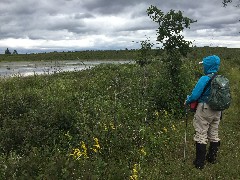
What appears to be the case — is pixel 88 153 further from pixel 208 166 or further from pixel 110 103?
pixel 110 103

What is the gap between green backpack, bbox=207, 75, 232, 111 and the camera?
7.73 m

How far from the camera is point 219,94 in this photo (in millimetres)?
7734

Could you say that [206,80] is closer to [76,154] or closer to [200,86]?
[200,86]

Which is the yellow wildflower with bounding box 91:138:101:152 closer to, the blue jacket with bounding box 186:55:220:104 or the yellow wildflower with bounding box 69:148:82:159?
the yellow wildflower with bounding box 69:148:82:159

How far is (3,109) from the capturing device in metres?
9.81

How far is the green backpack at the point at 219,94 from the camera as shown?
7730 millimetres

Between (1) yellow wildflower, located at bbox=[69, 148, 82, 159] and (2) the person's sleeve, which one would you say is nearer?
(1) yellow wildflower, located at bbox=[69, 148, 82, 159]

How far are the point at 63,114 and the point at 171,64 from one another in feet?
16.6

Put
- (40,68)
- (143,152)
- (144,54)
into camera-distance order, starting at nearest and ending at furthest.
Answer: (143,152)
(144,54)
(40,68)

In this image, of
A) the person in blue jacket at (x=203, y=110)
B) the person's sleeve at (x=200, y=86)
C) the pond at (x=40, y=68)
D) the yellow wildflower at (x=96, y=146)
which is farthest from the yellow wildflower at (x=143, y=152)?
the pond at (x=40, y=68)

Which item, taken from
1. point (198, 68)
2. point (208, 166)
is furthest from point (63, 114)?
point (198, 68)

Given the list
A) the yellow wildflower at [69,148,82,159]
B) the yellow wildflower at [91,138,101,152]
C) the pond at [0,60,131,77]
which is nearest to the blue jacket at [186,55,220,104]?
the yellow wildflower at [91,138,101,152]

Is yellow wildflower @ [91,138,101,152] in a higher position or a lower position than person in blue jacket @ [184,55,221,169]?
lower

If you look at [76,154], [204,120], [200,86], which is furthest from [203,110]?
[76,154]
